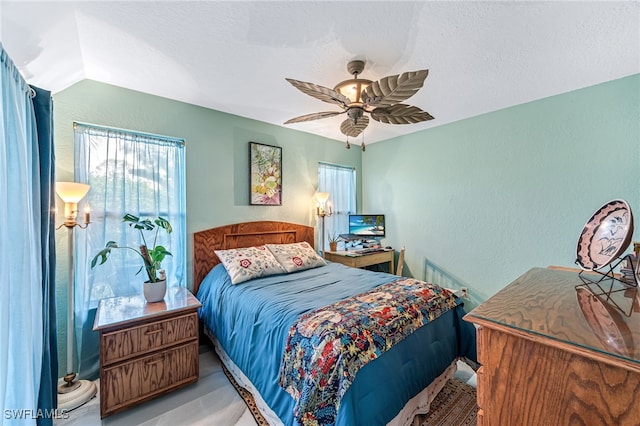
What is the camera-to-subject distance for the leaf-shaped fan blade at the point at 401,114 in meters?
1.88

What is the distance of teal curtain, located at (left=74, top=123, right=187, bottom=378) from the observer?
2.14m

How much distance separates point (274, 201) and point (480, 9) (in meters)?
2.61

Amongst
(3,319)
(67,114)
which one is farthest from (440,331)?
(67,114)

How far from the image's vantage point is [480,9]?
1.48m

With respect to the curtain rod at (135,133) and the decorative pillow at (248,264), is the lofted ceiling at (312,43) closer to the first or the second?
the curtain rod at (135,133)

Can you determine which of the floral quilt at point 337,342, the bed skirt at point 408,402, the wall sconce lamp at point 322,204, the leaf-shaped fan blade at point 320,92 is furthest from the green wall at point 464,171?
the floral quilt at point 337,342

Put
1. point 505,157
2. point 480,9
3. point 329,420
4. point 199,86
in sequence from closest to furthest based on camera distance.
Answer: point 329,420
point 480,9
point 199,86
point 505,157

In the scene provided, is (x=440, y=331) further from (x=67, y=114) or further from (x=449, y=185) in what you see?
(x=67, y=114)

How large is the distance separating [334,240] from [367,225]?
0.57 metres

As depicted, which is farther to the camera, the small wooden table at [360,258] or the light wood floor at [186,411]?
the small wooden table at [360,258]

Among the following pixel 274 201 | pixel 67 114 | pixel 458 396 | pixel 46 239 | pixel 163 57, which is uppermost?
pixel 163 57

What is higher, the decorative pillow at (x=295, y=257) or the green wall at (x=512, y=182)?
the green wall at (x=512, y=182)

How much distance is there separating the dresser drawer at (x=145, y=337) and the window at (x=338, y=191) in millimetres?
2170

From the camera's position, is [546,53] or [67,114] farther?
[67,114]
